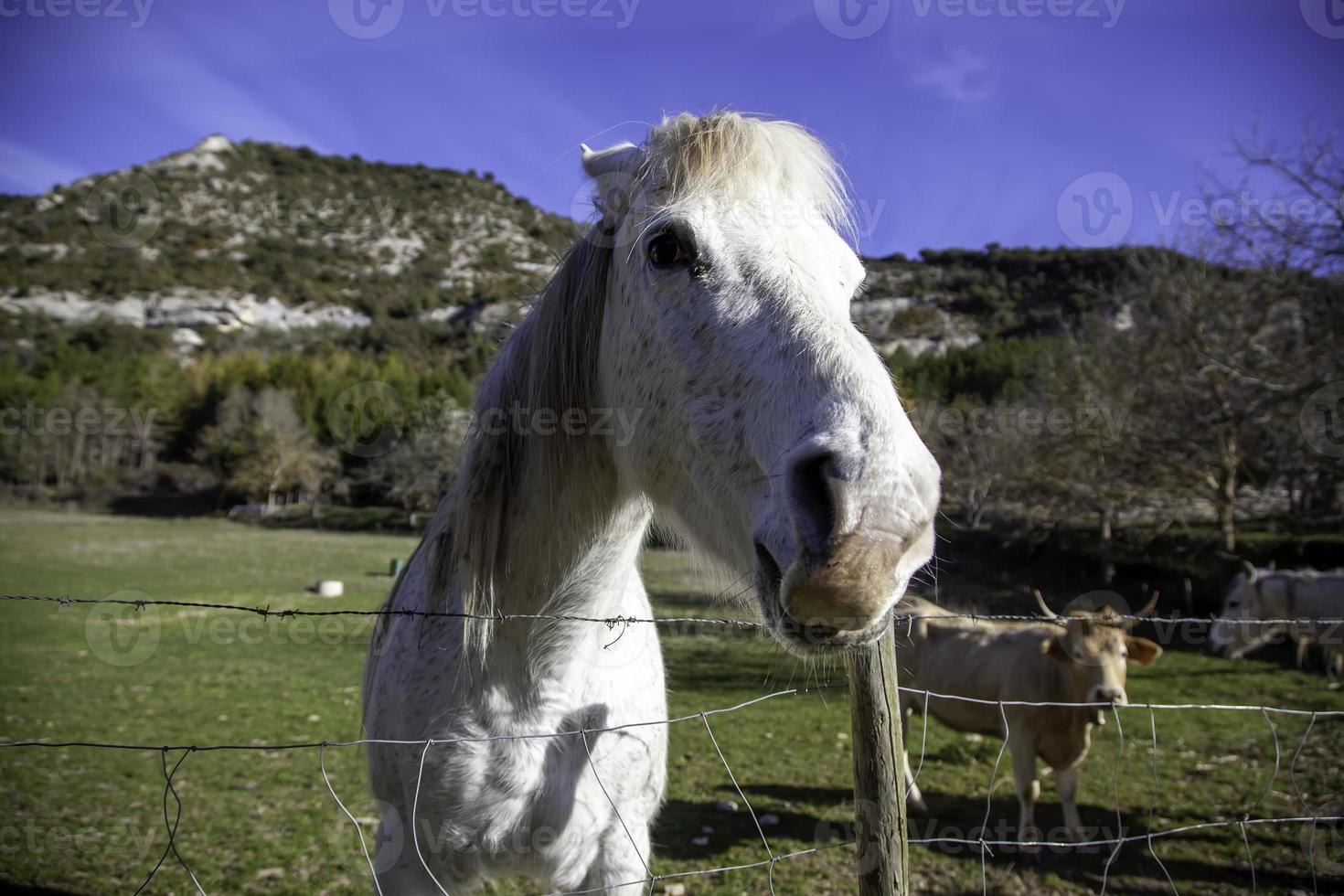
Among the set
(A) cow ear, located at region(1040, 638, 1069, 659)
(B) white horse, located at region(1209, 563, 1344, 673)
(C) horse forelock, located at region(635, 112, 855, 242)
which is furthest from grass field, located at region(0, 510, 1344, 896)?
(C) horse forelock, located at region(635, 112, 855, 242)

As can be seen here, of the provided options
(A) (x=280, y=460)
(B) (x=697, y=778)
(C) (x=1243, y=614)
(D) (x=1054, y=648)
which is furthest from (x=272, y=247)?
(D) (x=1054, y=648)

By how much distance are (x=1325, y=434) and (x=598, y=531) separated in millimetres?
15051

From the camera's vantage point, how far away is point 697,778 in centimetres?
→ 680

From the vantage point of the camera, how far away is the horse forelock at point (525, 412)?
213cm

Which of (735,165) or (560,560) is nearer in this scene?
(735,165)

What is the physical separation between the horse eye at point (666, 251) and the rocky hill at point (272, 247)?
6484 cm

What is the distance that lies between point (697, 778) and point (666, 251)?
6309mm

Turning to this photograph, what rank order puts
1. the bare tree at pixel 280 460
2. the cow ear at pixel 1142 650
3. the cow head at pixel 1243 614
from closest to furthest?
the cow ear at pixel 1142 650 < the cow head at pixel 1243 614 < the bare tree at pixel 280 460

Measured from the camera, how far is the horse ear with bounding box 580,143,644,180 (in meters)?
2.06

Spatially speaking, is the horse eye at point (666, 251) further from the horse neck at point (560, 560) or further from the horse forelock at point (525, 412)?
the horse neck at point (560, 560)

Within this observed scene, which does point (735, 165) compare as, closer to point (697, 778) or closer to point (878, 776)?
point (878, 776)

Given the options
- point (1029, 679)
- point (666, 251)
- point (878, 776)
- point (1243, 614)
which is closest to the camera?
point (666, 251)

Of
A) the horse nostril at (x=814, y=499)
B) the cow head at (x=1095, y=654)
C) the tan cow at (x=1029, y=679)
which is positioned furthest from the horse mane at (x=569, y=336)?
the cow head at (x=1095, y=654)

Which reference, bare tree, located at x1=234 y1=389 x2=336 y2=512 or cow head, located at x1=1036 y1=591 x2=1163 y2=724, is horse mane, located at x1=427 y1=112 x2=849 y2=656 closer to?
cow head, located at x1=1036 y1=591 x2=1163 y2=724
